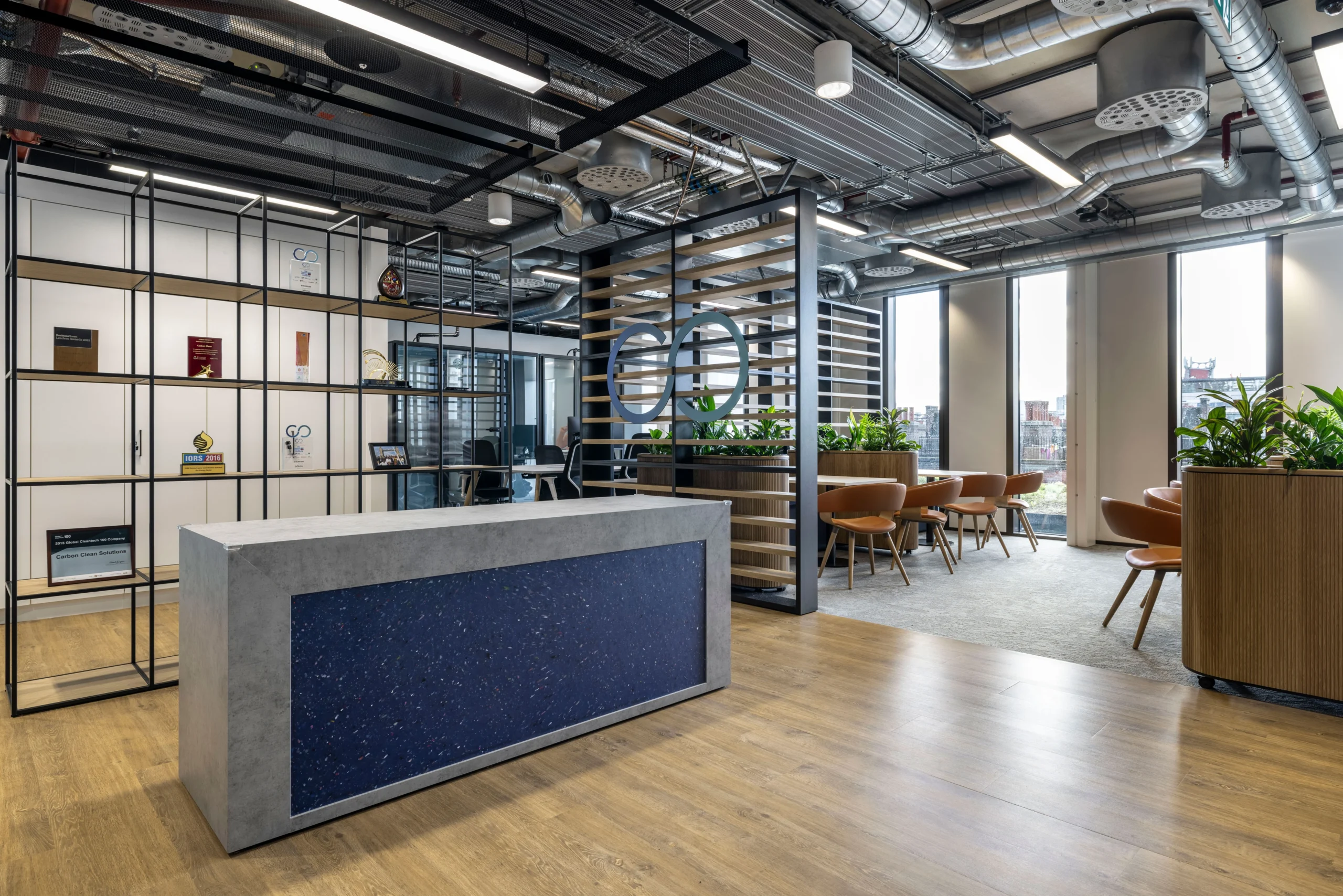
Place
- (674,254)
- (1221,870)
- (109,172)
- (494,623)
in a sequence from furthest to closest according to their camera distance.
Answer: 1. (674,254)
2. (109,172)
3. (494,623)
4. (1221,870)

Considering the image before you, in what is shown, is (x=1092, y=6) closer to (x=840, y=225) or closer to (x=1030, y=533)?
(x=840, y=225)

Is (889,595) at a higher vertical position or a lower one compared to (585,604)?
lower

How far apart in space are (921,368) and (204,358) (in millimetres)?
9130

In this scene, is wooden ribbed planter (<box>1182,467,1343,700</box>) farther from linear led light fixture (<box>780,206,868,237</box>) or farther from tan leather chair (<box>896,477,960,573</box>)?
linear led light fixture (<box>780,206,868,237</box>)

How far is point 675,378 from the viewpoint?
5.78 metres

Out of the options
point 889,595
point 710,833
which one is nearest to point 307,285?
point 710,833

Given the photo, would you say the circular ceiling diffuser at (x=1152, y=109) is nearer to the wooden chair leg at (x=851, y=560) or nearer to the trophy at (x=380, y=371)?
the wooden chair leg at (x=851, y=560)

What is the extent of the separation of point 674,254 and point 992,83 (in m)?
2.65

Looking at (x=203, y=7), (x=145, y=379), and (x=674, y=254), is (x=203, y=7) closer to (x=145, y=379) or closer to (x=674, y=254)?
(x=145, y=379)

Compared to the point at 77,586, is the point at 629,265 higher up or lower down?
higher up

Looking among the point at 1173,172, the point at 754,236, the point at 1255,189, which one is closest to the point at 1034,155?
the point at 1173,172

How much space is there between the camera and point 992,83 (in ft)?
18.2

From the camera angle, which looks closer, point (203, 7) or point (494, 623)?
point (494, 623)

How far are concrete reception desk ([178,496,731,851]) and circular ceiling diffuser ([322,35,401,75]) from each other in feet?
6.74
